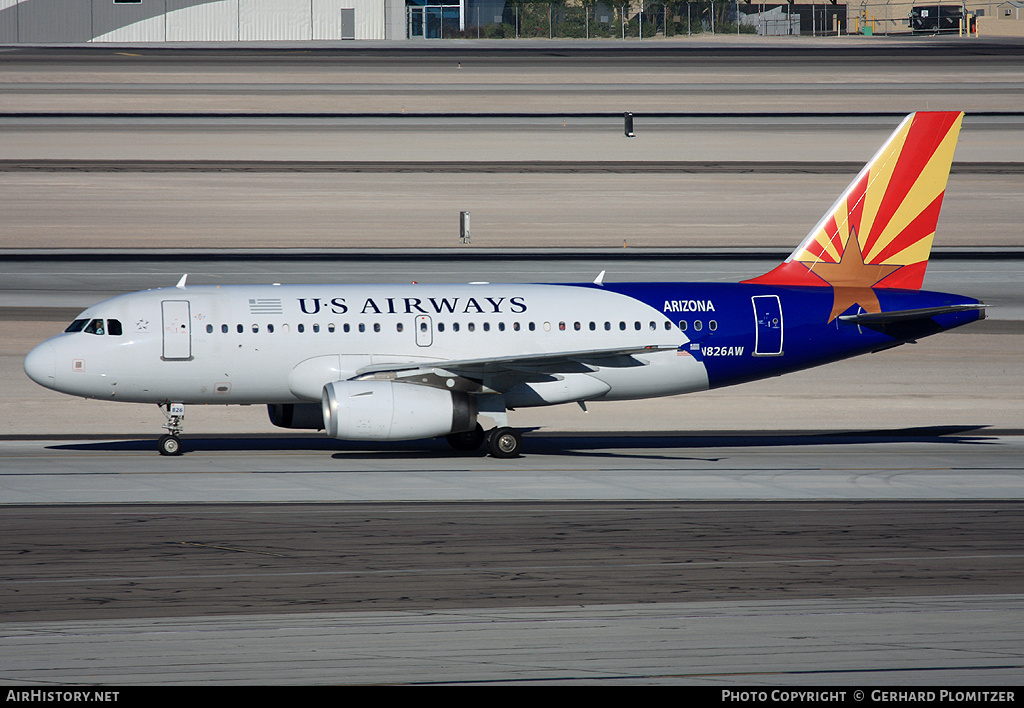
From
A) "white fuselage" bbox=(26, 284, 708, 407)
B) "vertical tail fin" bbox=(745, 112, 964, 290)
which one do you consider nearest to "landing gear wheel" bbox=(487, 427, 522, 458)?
"white fuselage" bbox=(26, 284, 708, 407)

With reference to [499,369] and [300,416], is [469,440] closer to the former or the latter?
[499,369]

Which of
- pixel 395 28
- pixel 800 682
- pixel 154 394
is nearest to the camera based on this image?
pixel 800 682

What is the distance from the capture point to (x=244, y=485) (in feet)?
88.5

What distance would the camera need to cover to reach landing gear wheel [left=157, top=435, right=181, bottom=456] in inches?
1195

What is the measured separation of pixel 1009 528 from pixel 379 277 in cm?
3253

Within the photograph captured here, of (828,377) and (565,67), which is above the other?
(565,67)

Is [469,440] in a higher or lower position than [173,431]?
lower

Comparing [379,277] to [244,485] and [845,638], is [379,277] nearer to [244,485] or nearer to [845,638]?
[244,485]

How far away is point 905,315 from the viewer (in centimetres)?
3138

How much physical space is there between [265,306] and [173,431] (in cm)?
373

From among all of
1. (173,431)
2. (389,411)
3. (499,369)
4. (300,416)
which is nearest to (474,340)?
(499,369)

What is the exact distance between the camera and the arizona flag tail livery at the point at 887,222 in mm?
33156

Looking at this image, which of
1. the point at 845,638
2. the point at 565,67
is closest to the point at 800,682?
the point at 845,638

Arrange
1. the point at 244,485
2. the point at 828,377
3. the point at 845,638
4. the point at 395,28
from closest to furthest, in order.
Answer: the point at 845,638
the point at 244,485
the point at 828,377
the point at 395,28
